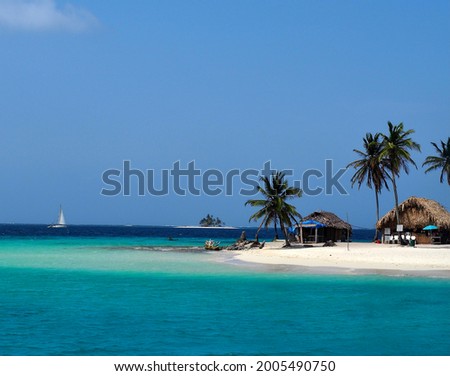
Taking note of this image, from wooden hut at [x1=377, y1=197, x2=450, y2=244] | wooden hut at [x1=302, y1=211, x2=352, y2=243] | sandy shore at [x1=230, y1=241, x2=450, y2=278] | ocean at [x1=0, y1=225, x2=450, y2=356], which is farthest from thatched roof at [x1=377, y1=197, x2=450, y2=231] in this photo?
ocean at [x1=0, y1=225, x2=450, y2=356]

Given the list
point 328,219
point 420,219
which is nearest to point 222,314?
point 420,219

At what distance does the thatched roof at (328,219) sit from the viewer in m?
52.9

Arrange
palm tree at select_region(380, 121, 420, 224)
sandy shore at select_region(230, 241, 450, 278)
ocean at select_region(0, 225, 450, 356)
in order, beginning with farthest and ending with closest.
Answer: palm tree at select_region(380, 121, 420, 224)
sandy shore at select_region(230, 241, 450, 278)
ocean at select_region(0, 225, 450, 356)

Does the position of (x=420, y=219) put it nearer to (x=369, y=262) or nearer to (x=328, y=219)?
(x=328, y=219)

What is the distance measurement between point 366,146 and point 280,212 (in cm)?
1211

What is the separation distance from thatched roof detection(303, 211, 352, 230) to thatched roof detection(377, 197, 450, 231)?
16.2 ft

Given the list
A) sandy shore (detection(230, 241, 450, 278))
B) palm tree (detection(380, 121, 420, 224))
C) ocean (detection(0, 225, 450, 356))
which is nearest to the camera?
ocean (detection(0, 225, 450, 356))

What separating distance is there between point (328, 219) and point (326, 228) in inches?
48.6

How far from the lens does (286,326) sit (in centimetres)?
1471

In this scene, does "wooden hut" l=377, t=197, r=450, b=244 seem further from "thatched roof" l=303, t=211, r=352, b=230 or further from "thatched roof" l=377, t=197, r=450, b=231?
"thatched roof" l=303, t=211, r=352, b=230

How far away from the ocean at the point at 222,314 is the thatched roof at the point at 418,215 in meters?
24.5

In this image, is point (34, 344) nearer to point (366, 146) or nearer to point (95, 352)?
point (95, 352)

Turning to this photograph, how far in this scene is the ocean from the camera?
495 inches

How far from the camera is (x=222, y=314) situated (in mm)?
16234
